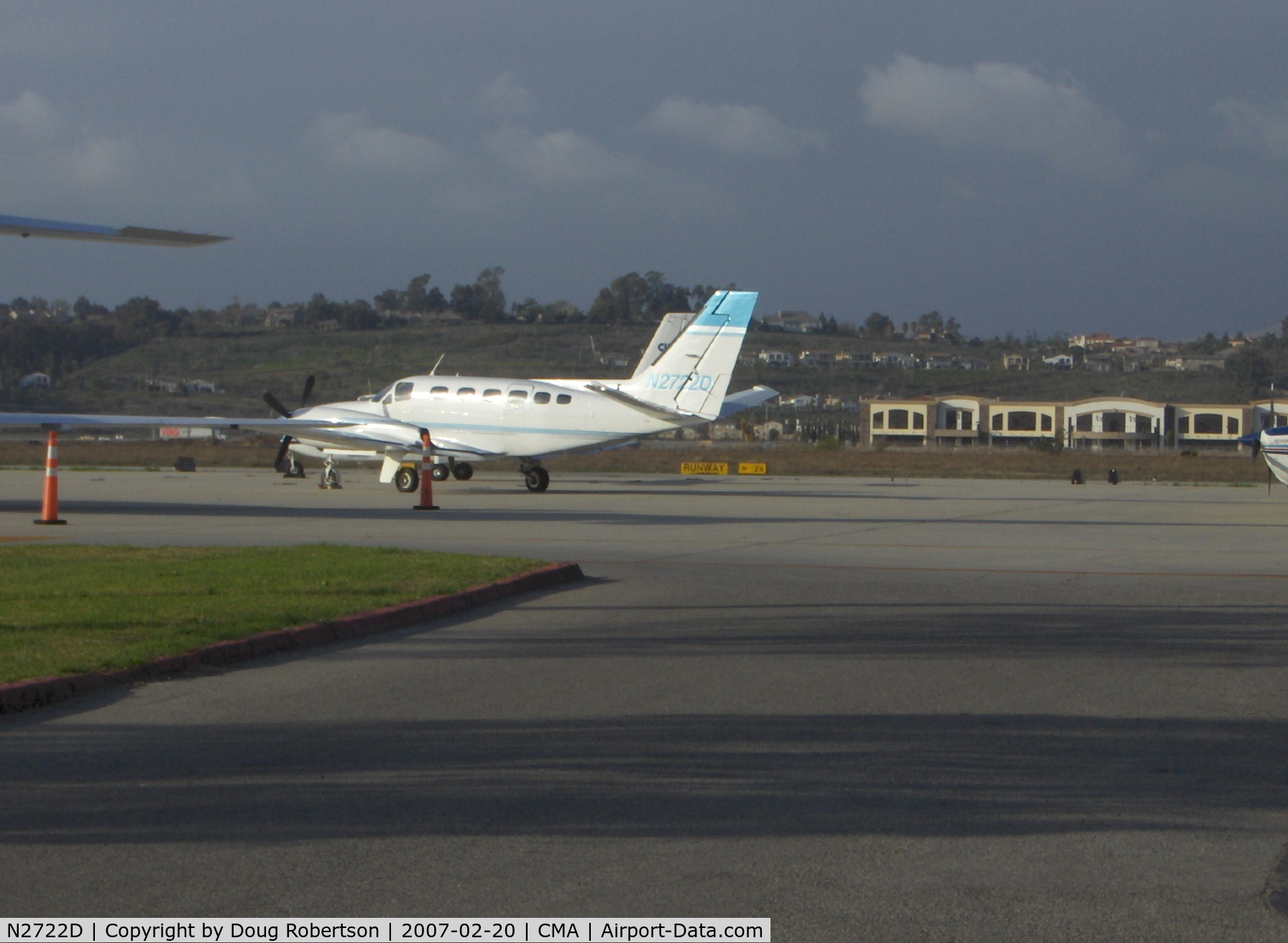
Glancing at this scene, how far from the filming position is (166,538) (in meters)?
17.2

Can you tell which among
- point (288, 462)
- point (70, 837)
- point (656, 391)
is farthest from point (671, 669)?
point (288, 462)

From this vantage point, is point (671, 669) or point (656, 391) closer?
point (671, 669)

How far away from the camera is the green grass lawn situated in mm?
8406

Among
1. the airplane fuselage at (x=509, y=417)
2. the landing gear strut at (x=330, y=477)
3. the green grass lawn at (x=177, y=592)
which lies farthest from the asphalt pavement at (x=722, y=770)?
the landing gear strut at (x=330, y=477)

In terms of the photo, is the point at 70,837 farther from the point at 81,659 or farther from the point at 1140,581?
the point at 1140,581

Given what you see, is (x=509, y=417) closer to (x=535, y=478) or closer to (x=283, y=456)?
(x=535, y=478)

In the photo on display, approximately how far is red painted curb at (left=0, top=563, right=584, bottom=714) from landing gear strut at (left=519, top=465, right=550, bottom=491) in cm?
1752

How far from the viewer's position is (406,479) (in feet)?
100

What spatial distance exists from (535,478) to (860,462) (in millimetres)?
24920

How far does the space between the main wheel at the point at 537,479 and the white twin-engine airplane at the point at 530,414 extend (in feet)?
0.08

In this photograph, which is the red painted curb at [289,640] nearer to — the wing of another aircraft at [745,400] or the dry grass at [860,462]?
the wing of another aircraft at [745,400]

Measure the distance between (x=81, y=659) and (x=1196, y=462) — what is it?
54.8 m

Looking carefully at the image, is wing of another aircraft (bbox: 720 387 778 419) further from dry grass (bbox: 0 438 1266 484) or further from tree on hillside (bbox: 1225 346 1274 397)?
tree on hillside (bbox: 1225 346 1274 397)
